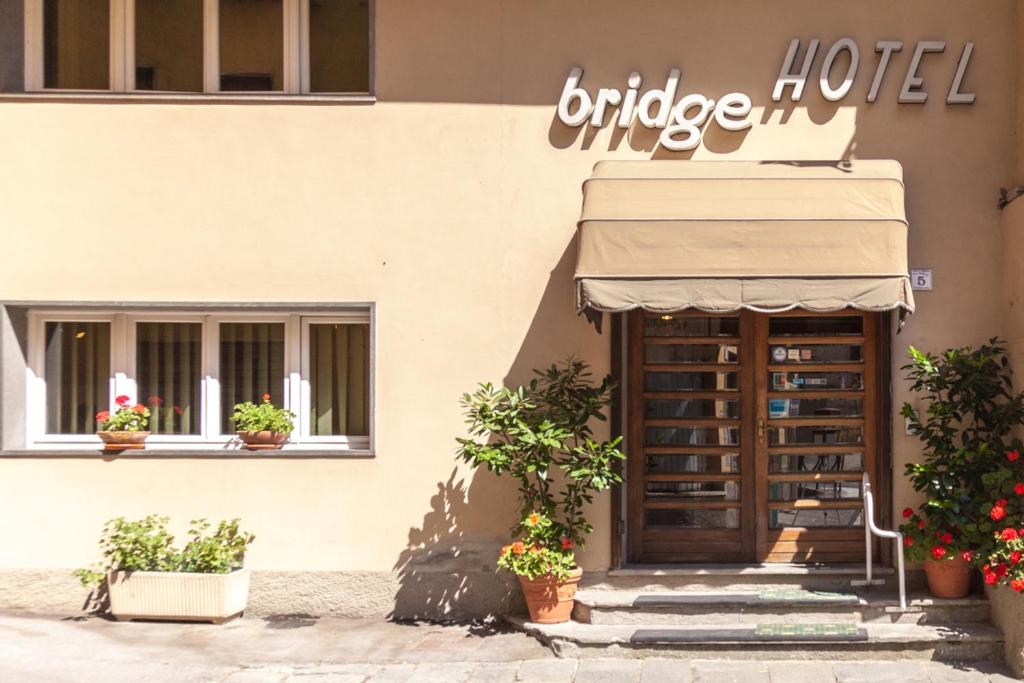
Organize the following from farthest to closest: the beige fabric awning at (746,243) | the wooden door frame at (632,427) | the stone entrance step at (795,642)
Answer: the wooden door frame at (632,427)
the stone entrance step at (795,642)
the beige fabric awning at (746,243)

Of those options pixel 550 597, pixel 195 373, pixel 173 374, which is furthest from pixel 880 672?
pixel 173 374

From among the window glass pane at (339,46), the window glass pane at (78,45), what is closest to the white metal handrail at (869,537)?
the window glass pane at (339,46)

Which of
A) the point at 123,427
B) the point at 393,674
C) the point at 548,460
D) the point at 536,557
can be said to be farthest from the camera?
the point at 123,427

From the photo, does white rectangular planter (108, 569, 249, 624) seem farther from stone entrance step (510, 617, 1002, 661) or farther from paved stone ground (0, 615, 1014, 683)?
stone entrance step (510, 617, 1002, 661)

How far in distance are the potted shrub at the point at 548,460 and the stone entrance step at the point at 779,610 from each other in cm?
48

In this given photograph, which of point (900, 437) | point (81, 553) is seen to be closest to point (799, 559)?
point (900, 437)

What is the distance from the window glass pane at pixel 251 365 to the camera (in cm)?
1116

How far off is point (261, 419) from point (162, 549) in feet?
4.90

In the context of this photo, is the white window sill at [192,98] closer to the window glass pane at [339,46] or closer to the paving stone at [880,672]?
the window glass pane at [339,46]

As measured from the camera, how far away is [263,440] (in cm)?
1079

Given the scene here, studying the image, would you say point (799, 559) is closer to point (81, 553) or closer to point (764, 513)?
point (764, 513)

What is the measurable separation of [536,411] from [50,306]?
188 inches

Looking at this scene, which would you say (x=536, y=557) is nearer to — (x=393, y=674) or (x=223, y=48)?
(x=393, y=674)

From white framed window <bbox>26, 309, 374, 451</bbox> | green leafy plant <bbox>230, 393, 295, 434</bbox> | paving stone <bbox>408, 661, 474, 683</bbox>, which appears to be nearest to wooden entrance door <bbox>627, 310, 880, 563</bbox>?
paving stone <bbox>408, 661, 474, 683</bbox>
